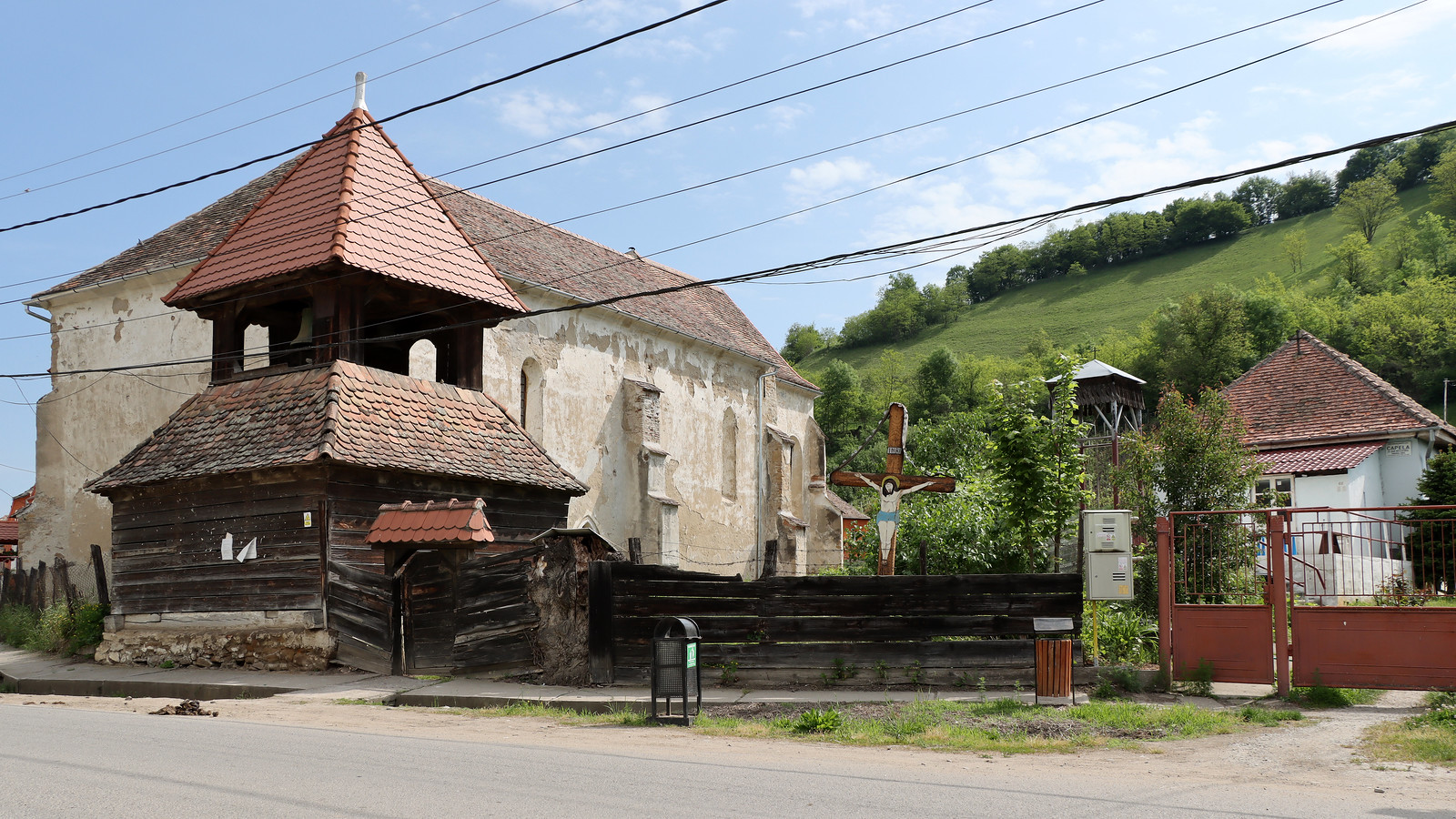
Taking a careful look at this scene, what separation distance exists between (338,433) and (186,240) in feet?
35.1

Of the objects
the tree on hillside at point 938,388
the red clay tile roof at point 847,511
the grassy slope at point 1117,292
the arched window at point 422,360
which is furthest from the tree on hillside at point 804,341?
the arched window at point 422,360

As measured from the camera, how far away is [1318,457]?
3172cm

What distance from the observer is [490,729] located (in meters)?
10.3

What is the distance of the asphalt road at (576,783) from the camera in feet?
19.8

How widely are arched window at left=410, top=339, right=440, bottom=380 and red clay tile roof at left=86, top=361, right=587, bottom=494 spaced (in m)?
3.14

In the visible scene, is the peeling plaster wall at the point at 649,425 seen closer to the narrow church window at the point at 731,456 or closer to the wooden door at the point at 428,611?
the narrow church window at the point at 731,456

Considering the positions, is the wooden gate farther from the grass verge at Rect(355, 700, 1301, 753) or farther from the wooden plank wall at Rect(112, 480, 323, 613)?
the grass verge at Rect(355, 700, 1301, 753)

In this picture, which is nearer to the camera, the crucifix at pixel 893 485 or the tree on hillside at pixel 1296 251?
the crucifix at pixel 893 485

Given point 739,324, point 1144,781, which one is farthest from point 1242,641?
point 739,324

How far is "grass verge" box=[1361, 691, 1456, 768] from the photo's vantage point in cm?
842

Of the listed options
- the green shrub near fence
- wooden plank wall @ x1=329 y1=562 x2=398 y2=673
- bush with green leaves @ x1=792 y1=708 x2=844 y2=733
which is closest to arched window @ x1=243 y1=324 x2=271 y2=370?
the green shrub near fence

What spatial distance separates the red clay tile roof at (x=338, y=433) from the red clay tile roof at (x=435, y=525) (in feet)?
3.47

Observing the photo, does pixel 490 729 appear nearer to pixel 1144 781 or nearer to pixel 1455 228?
pixel 1144 781

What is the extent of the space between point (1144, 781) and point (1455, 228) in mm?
96851
